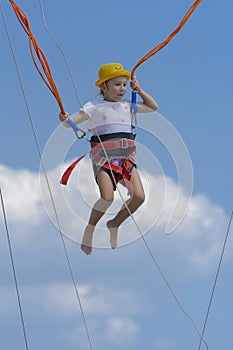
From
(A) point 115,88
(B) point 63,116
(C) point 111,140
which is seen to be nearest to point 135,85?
(A) point 115,88

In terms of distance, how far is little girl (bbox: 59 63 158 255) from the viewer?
254 inches

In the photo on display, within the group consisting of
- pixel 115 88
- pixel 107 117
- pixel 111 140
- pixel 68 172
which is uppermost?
pixel 115 88

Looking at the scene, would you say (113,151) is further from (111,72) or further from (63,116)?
(111,72)

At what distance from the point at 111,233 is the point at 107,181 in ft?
1.49

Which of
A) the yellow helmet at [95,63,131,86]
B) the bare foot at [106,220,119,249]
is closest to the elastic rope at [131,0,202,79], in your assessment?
the yellow helmet at [95,63,131,86]

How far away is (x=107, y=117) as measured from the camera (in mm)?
6473

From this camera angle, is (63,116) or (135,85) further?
(135,85)

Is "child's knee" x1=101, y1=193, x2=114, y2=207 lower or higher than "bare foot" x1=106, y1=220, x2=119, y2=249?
higher

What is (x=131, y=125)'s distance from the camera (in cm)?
657

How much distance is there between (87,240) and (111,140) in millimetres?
784

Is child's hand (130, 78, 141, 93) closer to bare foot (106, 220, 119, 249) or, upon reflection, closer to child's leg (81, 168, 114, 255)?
child's leg (81, 168, 114, 255)

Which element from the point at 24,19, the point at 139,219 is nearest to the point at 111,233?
the point at 139,219

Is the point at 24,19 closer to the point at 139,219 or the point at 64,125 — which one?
the point at 64,125

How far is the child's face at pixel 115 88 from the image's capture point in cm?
651
